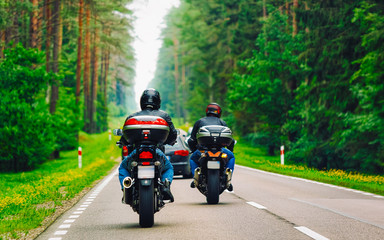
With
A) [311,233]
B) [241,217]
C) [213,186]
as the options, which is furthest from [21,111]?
[311,233]

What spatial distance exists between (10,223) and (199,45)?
5640cm

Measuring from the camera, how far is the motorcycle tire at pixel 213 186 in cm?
1127

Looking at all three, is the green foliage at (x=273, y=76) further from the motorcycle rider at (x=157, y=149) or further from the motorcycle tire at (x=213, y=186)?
the motorcycle rider at (x=157, y=149)

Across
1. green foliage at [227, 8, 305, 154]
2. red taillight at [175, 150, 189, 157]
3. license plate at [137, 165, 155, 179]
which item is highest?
green foliage at [227, 8, 305, 154]

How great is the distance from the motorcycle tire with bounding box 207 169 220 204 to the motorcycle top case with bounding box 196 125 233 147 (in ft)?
1.78

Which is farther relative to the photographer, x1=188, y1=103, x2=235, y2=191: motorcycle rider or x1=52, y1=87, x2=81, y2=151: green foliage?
x1=52, y1=87, x2=81, y2=151: green foliage

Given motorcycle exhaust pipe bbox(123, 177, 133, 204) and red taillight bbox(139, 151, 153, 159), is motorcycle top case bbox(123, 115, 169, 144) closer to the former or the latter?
red taillight bbox(139, 151, 153, 159)

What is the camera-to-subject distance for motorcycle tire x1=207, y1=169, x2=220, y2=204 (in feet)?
37.0

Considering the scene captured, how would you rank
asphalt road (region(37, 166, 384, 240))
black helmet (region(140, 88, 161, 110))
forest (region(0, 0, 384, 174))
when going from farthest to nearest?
1. forest (region(0, 0, 384, 174))
2. black helmet (region(140, 88, 161, 110))
3. asphalt road (region(37, 166, 384, 240))

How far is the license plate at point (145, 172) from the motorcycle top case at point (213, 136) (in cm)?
321

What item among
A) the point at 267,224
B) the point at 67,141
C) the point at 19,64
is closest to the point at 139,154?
the point at 267,224

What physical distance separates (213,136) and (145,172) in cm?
330

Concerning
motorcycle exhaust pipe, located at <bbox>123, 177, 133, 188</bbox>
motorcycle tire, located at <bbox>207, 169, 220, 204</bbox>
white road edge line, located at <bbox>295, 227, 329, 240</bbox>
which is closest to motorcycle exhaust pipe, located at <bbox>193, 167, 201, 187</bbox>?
motorcycle tire, located at <bbox>207, 169, 220, 204</bbox>

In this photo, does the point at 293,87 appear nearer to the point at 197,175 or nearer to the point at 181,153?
the point at 181,153
